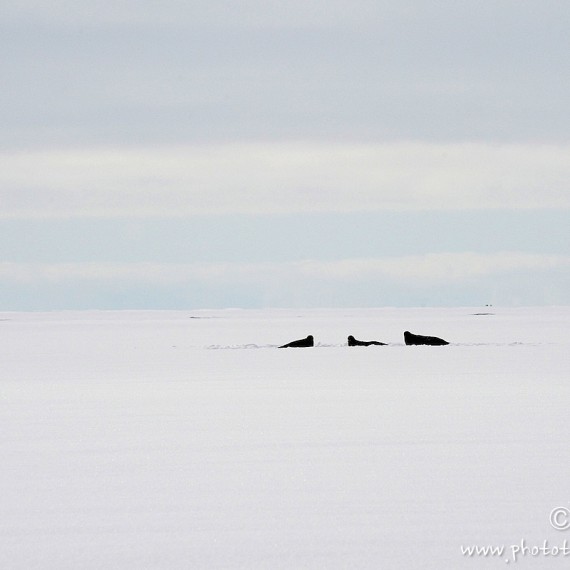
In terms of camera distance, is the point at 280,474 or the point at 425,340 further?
the point at 425,340

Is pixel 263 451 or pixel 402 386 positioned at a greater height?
pixel 402 386

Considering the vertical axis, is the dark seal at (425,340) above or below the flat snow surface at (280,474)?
above

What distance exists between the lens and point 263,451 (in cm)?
1320

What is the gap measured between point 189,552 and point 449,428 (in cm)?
739

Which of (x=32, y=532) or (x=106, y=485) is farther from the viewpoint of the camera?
(x=106, y=485)

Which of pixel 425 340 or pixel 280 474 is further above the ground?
pixel 425 340

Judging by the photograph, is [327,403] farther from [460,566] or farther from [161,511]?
[460,566]

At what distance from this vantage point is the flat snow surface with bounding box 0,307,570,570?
8.56 metres

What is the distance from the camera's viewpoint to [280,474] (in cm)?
1155

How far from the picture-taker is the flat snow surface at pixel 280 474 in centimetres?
856

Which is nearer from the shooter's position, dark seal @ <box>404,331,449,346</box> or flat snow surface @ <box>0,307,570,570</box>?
flat snow surface @ <box>0,307,570,570</box>

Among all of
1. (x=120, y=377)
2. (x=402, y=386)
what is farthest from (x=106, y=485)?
(x=120, y=377)

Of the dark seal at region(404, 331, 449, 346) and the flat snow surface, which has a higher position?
the dark seal at region(404, 331, 449, 346)

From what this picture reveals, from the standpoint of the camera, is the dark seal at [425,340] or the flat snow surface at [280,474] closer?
the flat snow surface at [280,474]
